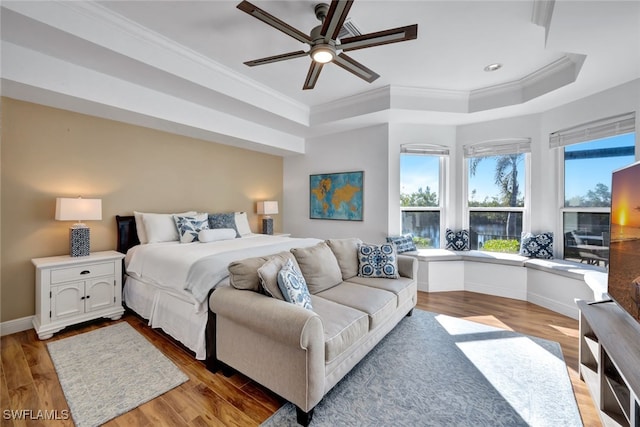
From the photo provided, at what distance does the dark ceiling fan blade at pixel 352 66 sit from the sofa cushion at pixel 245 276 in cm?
177

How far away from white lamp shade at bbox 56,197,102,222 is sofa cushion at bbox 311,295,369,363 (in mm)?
2435

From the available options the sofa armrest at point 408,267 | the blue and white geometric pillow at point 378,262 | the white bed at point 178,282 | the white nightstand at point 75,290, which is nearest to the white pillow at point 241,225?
the white bed at point 178,282

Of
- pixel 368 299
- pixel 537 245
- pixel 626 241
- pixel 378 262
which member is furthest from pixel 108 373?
pixel 537 245

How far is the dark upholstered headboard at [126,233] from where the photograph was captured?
3.22m

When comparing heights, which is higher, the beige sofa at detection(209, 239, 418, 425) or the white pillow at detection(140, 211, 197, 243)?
the white pillow at detection(140, 211, 197, 243)

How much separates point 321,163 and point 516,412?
13.2 ft

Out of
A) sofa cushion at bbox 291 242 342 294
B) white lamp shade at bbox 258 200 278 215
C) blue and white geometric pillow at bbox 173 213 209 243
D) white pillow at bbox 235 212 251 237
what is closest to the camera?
sofa cushion at bbox 291 242 342 294

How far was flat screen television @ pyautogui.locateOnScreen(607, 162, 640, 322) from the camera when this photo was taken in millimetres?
1442

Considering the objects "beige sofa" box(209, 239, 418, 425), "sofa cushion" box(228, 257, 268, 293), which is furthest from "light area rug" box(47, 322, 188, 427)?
"sofa cushion" box(228, 257, 268, 293)

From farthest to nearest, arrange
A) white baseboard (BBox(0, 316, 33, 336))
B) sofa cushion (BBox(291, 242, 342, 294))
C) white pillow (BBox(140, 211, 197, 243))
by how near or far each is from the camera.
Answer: white pillow (BBox(140, 211, 197, 243)), white baseboard (BBox(0, 316, 33, 336)), sofa cushion (BBox(291, 242, 342, 294))

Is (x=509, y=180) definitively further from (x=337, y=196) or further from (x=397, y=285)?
(x=397, y=285)

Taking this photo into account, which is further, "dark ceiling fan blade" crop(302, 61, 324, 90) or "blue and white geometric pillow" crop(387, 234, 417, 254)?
"blue and white geometric pillow" crop(387, 234, 417, 254)

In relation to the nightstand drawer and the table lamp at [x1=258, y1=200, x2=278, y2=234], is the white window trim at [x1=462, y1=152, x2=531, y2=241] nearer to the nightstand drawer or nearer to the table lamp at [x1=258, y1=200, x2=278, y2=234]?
the table lamp at [x1=258, y1=200, x2=278, y2=234]

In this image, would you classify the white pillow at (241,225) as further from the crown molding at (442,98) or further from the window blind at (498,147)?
the window blind at (498,147)
